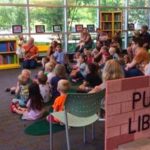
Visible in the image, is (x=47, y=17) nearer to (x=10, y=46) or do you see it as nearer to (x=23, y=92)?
(x=10, y=46)

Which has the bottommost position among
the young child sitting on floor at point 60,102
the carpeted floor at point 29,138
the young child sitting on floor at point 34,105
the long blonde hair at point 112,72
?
the carpeted floor at point 29,138

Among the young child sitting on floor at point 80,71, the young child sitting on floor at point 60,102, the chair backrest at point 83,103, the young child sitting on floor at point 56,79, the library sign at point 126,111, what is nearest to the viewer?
the library sign at point 126,111

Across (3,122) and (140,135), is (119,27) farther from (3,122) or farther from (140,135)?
(140,135)

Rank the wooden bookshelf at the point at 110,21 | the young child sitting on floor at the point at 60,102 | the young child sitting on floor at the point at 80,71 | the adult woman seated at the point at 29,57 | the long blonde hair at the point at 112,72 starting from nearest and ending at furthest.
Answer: the young child sitting on floor at the point at 60,102 → the long blonde hair at the point at 112,72 → the young child sitting on floor at the point at 80,71 → the adult woman seated at the point at 29,57 → the wooden bookshelf at the point at 110,21

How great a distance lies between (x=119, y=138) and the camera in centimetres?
105

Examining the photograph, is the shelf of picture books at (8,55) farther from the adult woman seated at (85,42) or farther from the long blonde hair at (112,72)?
the long blonde hair at (112,72)

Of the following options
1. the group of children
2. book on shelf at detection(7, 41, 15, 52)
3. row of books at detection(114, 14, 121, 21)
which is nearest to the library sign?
the group of children

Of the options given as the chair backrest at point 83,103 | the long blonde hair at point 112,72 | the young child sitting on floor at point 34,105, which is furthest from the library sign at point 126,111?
the young child sitting on floor at point 34,105

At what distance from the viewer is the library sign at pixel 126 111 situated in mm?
1028

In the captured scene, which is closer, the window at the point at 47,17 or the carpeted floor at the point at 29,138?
the carpeted floor at the point at 29,138

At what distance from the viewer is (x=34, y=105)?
397 cm

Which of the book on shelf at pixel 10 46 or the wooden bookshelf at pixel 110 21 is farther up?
the wooden bookshelf at pixel 110 21

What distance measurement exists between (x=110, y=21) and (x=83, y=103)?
936 centimetres

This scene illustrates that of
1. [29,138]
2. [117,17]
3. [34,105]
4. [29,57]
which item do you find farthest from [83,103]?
Result: [117,17]
